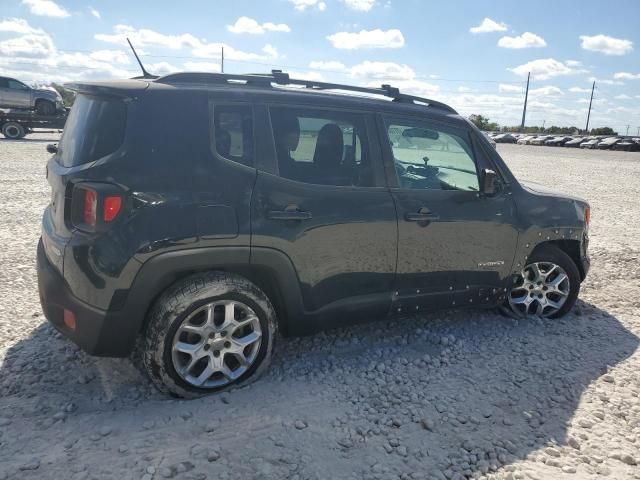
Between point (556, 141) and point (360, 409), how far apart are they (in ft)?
195

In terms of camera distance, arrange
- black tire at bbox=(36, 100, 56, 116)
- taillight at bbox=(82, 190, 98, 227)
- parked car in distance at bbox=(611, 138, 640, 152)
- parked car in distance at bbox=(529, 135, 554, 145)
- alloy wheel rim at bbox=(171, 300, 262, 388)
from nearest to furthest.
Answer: taillight at bbox=(82, 190, 98, 227)
alloy wheel rim at bbox=(171, 300, 262, 388)
black tire at bbox=(36, 100, 56, 116)
parked car in distance at bbox=(611, 138, 640, 152)
parked car in distance at bbox=(529, 135, 554, 145)

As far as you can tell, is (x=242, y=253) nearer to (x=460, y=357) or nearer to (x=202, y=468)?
(x=202, y=468)

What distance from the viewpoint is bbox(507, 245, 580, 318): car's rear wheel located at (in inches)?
177

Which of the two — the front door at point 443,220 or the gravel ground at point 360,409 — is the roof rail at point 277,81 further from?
the gravel ground at point 360,409

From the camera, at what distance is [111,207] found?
2.72 m

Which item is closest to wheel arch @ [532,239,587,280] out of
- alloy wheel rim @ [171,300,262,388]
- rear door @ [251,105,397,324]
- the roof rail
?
the roof rail

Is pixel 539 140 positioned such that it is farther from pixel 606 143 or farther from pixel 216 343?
pixel 216 343

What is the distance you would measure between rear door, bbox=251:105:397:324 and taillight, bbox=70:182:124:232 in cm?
75

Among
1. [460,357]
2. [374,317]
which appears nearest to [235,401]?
[374,317]

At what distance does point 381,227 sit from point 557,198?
1885mm

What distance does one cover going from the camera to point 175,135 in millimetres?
2914

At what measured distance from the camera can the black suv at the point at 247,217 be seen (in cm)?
281

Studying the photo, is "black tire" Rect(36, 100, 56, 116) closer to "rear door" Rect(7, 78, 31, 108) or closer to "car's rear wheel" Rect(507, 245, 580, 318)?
"rear door" Rect(7, 78, 31, 108)

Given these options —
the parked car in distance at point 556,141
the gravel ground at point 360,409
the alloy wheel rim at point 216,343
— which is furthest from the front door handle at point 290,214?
the parked car in distance at point 556,141
